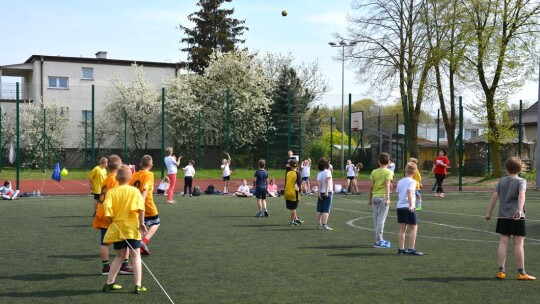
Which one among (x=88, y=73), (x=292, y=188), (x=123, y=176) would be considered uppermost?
(x=88, y=73)

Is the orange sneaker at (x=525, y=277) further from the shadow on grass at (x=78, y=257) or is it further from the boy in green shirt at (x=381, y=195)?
the shadow on grass at (x=78, y=257)

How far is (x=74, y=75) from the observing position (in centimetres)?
5334

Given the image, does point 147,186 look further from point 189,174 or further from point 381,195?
point 189,174

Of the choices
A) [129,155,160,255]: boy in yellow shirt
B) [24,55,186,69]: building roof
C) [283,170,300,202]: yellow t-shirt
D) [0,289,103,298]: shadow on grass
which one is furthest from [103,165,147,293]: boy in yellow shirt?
[24,55,186,69]: building roof

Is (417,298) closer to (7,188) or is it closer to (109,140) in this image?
(7,188)

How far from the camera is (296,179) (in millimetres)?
15688

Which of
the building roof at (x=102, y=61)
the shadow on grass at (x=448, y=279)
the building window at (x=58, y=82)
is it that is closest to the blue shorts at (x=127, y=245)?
the shadow on grass at (x=448, y=279)

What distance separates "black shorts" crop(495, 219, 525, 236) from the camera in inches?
353

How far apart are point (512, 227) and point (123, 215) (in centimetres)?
540

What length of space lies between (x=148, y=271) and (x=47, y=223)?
7702mm

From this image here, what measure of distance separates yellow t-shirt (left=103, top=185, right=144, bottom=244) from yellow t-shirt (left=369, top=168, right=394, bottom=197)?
5.53 metres

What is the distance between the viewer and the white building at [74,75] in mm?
49562

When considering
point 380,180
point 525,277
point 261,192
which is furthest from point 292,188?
point 525,277

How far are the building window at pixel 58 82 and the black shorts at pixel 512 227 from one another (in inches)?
1863
